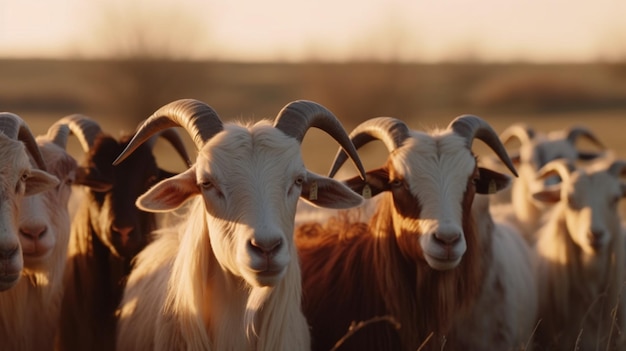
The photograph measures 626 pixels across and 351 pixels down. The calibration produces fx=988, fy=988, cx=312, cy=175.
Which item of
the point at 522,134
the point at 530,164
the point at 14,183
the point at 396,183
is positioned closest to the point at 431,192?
the point at 396,183

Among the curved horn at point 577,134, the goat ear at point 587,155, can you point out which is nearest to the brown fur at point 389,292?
the goat ear at point 587,155

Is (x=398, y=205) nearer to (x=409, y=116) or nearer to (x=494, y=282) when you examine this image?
(x=494, y=282)

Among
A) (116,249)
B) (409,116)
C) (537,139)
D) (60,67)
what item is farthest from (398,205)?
(60,67)

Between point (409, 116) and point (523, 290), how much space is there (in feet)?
131

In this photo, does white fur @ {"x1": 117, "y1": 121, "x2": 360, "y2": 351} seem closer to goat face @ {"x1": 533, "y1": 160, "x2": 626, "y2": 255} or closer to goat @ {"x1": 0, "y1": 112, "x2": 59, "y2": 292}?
goat @ {"x1": 0, "y1": 112, "x2": 59, "y2": 292}

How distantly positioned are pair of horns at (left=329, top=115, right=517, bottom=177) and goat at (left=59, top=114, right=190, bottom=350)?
1.58 m

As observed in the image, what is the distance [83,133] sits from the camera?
334 inches

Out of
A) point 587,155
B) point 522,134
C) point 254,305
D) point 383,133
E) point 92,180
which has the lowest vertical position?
point 254,305

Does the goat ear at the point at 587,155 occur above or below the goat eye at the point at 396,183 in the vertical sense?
above

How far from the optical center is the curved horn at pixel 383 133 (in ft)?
24.5

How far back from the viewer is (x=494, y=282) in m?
8.60

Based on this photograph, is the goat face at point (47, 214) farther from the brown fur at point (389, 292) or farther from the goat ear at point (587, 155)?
the goat ear at point (587, 155)

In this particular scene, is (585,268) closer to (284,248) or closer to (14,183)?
(284,248)

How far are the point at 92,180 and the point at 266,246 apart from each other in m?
2.55
